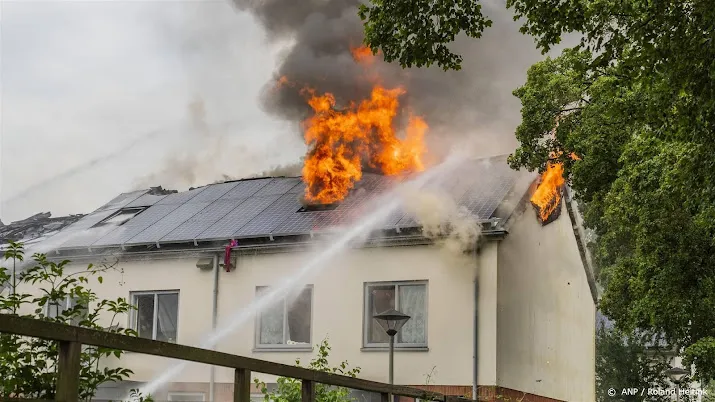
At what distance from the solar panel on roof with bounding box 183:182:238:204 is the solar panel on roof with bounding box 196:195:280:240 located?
1329 millimetres

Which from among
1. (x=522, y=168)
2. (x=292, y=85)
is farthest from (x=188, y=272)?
(x=522, y=168)

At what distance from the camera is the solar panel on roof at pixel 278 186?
22.2 m

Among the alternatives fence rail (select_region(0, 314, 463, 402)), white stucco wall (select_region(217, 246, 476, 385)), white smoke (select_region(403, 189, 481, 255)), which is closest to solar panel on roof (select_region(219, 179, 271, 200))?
white stucco wall (select_region(217, 246, 476, 385))

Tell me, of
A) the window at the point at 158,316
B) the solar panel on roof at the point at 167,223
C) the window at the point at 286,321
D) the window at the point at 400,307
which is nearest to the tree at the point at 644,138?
the window at the point at 400,307

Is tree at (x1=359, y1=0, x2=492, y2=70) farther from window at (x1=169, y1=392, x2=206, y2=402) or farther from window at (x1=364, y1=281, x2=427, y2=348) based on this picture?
window at (x1=364, y1=281, x2=427, y2=348)

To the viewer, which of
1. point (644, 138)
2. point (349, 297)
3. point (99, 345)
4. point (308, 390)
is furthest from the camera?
point (349, 297)

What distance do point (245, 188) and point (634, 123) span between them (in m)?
13.4

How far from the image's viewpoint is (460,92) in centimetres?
1969

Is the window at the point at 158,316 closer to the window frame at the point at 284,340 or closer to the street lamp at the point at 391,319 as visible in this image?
the window frame at the point at 284,340

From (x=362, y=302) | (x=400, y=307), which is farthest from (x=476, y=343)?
(x=362, y=302)

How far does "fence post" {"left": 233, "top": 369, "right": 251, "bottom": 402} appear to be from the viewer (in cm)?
502

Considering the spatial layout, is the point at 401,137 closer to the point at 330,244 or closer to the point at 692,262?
the point at 330,244

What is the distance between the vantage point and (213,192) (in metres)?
23.4

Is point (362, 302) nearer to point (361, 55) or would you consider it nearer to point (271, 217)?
point (271, 217)
